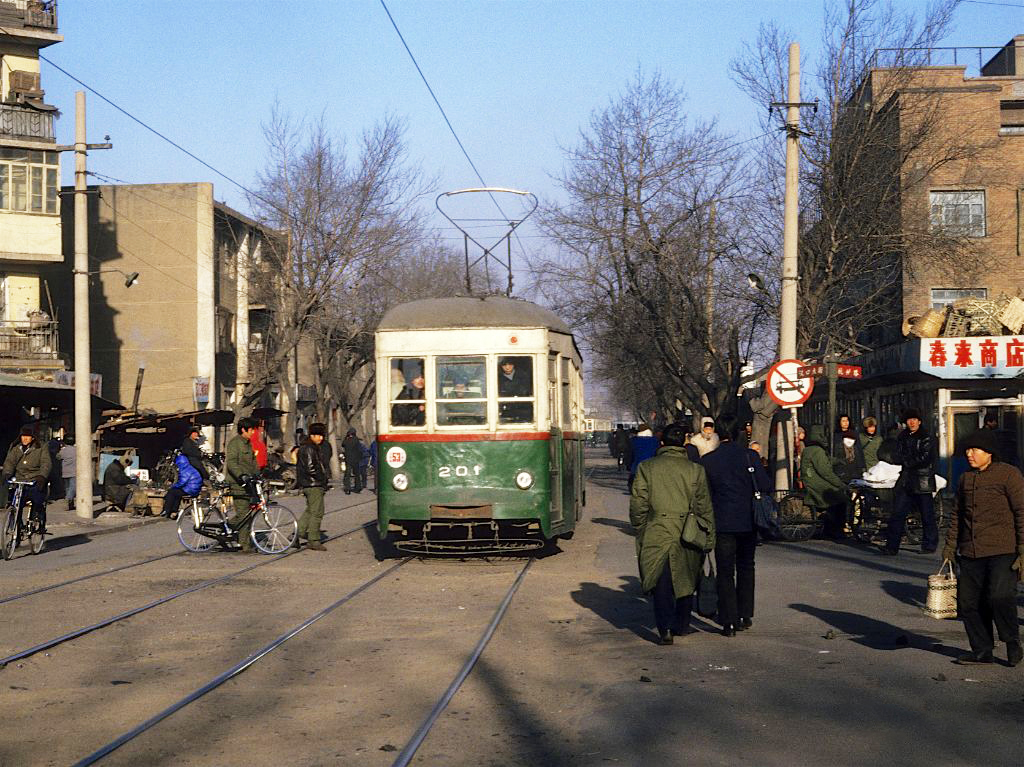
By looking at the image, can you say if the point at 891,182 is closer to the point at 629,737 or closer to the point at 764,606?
the point at 764,606

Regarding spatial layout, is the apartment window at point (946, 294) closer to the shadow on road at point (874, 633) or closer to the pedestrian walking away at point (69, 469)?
the pedestrian walking away at point (69, 469)

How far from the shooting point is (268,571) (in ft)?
49.8

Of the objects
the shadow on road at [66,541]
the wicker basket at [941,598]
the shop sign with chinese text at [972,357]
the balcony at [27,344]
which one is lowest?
the shadow on road at [66,541]

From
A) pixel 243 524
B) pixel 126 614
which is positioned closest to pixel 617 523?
pixel 243 524

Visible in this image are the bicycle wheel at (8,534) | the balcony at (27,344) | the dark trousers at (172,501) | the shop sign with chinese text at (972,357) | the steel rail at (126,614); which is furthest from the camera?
the balcony at (27,344)

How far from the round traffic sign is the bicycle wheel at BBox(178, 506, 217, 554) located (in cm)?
798

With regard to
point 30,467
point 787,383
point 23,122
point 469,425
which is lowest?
point 30,467

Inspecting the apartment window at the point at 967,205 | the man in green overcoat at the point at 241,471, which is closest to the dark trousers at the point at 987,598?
the man in green overcoat at the point at 241,471

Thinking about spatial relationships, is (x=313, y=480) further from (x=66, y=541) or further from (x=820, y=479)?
(x=820, y=479)

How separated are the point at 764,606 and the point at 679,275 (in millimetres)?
24136

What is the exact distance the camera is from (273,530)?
17.2 m

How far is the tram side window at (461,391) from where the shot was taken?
15.6 meters

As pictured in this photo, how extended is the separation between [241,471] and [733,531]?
8230mm

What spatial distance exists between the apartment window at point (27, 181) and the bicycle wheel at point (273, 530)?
22.8 meters
